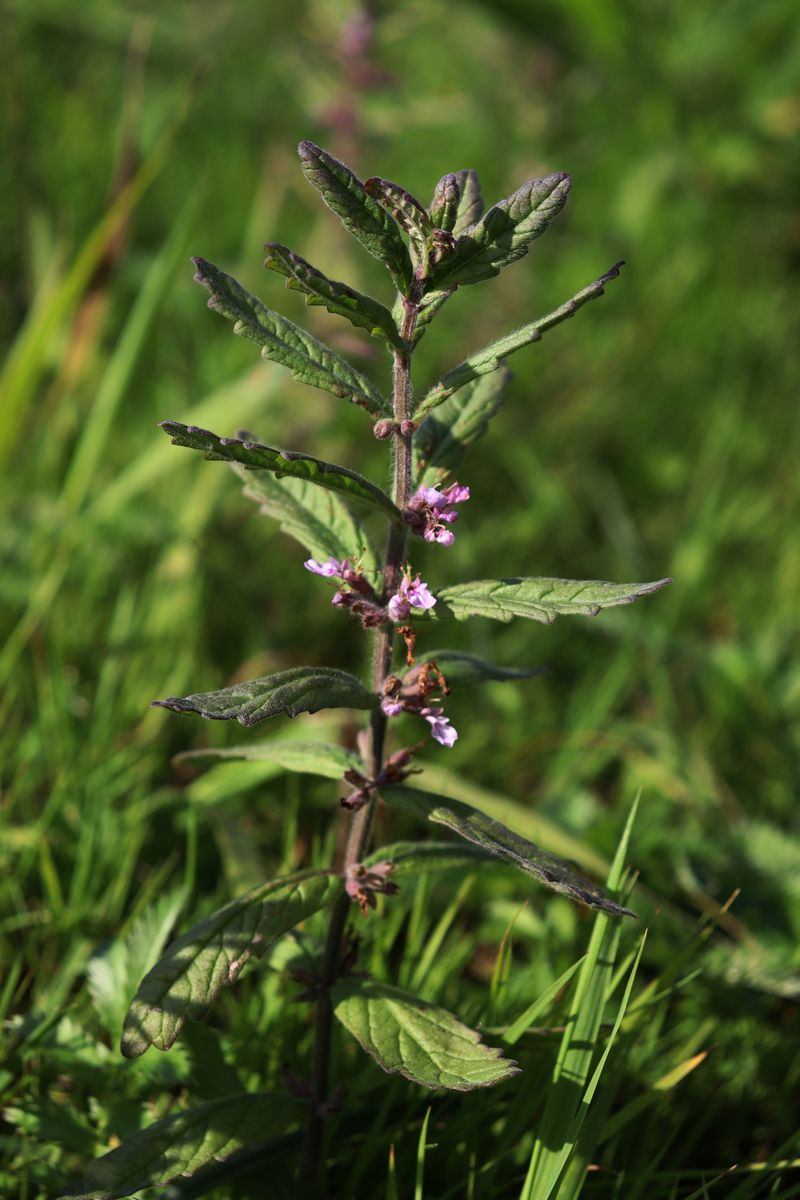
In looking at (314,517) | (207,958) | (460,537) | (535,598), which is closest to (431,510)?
(535,598)

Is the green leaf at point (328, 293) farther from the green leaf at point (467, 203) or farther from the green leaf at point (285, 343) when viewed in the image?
the green leaf at point (467, 203)

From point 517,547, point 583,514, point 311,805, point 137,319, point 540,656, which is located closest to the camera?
point 311,805

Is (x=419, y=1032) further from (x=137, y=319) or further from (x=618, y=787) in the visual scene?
(x=137, y=319)

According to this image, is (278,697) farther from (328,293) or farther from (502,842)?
(328,293)

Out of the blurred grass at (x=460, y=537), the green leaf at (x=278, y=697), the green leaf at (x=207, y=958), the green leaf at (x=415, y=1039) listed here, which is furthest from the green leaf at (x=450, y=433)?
the blurred grass at (x=460, y=537)

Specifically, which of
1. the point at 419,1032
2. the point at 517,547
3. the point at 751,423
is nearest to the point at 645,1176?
the point at 419,1032

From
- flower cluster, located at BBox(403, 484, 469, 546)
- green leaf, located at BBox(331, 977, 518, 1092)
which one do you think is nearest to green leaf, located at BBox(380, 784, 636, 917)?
green leaf, located at BBox(331, 977, 518, 1092)

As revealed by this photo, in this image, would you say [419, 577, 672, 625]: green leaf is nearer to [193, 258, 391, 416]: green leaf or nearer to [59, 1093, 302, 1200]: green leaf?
[193, 258, 391, 416]: green leaf
